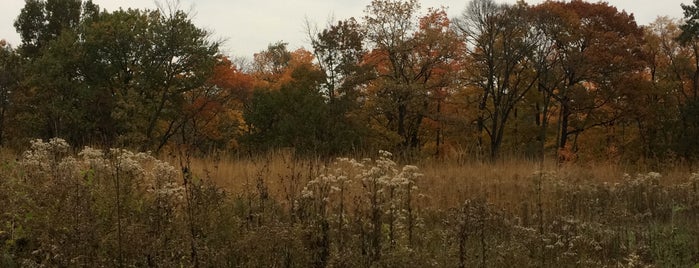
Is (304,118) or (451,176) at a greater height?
(304,118)

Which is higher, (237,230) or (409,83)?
(409,83)

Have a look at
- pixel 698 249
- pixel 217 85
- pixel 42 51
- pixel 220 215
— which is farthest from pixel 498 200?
pixel 42 51

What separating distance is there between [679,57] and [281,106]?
79.8 feet

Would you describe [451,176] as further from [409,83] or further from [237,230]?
[409,83]

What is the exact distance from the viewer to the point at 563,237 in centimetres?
588

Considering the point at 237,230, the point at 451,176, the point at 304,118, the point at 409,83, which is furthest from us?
the point at 409,83

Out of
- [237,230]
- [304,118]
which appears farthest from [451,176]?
[304,118]

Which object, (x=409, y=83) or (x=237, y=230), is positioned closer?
(x=237, y=230)

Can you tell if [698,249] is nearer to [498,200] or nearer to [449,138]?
[498,200]

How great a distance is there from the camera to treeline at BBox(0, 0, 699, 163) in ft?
90.9

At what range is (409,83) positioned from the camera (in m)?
27.8

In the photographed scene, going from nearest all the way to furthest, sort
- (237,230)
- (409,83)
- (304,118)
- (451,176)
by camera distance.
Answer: (237,230), (451,176), (304,118), (409,83)

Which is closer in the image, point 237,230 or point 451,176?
point 237,230

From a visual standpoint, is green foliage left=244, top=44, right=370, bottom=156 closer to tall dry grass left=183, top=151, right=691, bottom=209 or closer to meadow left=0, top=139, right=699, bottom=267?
tall dry grass left=183, top=151, right=691, bottom=209
